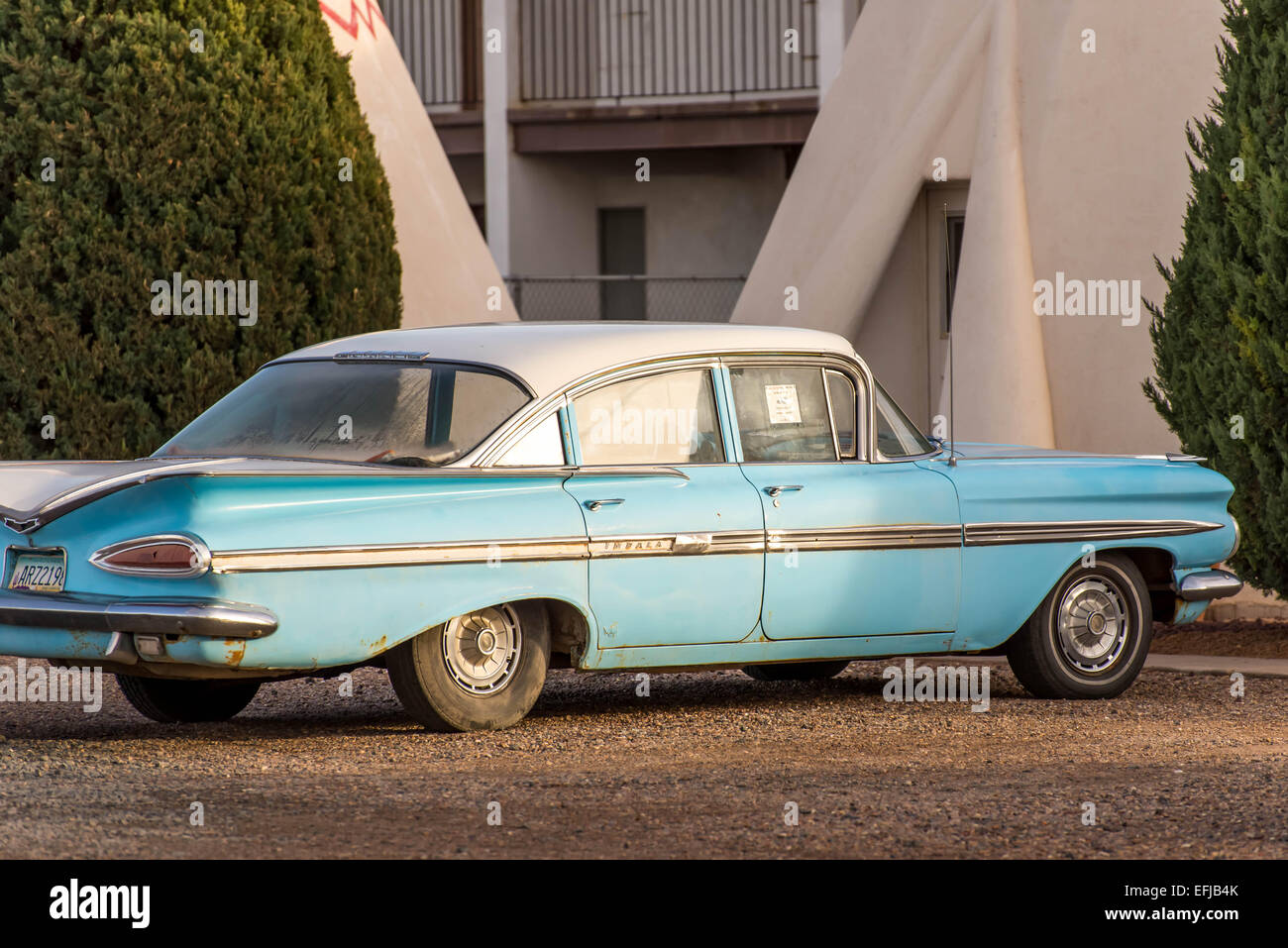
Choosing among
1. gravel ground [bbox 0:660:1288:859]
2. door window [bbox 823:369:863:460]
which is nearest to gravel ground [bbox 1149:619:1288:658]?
gravel ground [bbox 0:660:1288:859]

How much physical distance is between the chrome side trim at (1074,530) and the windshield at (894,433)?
1.53ft

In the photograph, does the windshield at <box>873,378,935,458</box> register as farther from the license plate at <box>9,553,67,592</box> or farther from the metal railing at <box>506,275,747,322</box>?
the metal railing at <box>506,275,747,322</box>

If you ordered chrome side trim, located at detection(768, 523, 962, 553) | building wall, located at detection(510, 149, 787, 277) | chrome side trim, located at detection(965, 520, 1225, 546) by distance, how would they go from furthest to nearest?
building wall, located at detection(510, 149, 787, 277)
chrome side trim, located at detection(965, 520, 1225, 546)
chrome side trim, located at detection(768, 523, 962, 553)

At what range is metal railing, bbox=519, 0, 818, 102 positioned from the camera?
21438mm

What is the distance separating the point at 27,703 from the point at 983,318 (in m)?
7.45

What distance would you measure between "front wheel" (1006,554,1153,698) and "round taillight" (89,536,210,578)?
3.89 m

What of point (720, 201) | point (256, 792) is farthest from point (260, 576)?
point (720, 201)

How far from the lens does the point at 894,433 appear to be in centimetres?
878

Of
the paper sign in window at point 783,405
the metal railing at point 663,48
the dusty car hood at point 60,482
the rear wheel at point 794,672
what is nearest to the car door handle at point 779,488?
the paper sign in window at point 783,405

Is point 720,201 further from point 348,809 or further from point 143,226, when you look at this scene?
point 348,809

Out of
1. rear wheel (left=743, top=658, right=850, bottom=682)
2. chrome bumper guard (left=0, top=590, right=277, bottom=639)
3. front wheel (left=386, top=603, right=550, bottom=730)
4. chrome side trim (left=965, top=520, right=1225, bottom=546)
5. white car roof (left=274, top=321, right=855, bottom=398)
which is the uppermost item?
white car roof (left=274, top=321, right=855, bottom=398)

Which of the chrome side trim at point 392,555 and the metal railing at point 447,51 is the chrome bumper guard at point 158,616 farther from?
the metal railing at point 447,51

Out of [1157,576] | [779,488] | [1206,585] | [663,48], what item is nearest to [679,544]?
[779,488]

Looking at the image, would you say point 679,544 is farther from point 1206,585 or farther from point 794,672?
point 1206,585
